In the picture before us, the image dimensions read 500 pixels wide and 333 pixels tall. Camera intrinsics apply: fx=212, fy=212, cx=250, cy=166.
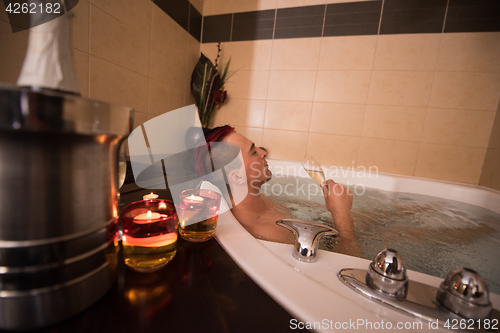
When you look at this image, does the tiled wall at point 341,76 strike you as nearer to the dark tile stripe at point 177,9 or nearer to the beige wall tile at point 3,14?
the dark tile stripe at point 177,9

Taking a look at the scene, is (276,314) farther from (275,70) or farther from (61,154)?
(275,70)

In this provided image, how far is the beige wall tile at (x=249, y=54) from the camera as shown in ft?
7.13

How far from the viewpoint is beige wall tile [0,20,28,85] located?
883mm

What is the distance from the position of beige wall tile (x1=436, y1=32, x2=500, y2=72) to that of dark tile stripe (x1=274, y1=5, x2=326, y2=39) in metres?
1.03

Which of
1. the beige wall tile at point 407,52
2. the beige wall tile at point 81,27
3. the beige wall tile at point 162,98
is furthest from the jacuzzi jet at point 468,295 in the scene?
the beige wall tile at point 407,52

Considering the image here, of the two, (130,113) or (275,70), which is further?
(275,70)

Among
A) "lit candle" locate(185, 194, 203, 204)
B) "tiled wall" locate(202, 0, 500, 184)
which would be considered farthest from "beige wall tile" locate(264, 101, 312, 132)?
"lit candle" locate(185, 194, 203, 204)

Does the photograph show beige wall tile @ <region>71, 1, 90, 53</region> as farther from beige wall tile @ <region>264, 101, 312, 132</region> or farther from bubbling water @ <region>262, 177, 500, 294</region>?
beige wall tile @ <region>264, 101, 312, 132</region>

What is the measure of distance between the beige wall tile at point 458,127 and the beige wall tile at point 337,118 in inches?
21.6

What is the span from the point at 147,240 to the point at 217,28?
2601 millimetres

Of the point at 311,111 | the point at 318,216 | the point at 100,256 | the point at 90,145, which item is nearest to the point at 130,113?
the point at 90,145

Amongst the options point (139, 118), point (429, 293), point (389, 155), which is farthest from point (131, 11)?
point (389, 155)

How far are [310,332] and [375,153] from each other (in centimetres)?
208

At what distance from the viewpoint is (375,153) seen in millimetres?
1970
